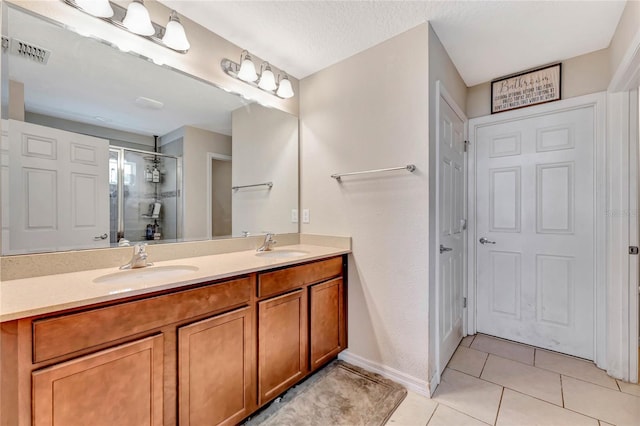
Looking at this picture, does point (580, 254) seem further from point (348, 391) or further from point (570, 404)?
point (348, 391)

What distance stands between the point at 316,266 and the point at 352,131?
1028 mm

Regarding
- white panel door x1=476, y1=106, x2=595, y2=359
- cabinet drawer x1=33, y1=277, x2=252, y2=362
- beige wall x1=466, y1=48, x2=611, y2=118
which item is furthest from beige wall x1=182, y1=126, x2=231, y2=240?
beige wall x1=466, y1=48, x2=611, y2=118

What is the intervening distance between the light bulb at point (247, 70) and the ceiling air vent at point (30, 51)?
38.0 inches

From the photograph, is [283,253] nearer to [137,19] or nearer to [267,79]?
[267,79]

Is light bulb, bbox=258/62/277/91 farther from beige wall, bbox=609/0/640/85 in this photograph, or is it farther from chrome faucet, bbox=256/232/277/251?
beige wall, bbox=609/0/640/85

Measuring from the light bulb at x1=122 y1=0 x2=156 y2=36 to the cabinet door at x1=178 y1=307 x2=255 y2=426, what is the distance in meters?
1.48

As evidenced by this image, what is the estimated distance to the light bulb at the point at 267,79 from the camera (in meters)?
2.01

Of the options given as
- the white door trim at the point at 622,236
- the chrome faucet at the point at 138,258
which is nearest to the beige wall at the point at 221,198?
the chrome faucet at the point at 138,258

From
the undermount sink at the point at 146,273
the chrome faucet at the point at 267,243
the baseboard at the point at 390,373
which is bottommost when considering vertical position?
the baseboard at the point at 390,373

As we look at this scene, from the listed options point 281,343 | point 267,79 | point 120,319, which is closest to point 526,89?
point 267,79

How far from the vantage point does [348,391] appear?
67.5 inches

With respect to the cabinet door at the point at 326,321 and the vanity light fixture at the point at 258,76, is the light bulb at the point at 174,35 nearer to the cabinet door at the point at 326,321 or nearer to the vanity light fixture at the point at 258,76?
the vanity light fixture at the point at 258,76

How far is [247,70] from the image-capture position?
188 cm

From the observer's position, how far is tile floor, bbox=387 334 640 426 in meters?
1.50
